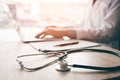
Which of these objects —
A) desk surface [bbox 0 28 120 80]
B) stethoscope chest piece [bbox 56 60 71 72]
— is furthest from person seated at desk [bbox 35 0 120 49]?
stethoscope chest piece [bbox 56 60 71 72]

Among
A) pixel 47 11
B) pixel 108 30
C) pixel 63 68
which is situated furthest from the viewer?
pixel 47 11

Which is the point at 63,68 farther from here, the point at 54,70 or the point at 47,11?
the point at 47,11

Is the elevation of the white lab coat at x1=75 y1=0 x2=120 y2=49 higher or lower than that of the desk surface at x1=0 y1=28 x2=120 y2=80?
higher

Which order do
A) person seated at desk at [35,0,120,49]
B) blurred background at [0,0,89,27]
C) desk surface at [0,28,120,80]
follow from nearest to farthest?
desk surface at [0,28,120,80] → person seated at desk at [35,0,120,49] → blurred background at [0,0,89,27]

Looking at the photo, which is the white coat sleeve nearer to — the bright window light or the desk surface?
the desk surface

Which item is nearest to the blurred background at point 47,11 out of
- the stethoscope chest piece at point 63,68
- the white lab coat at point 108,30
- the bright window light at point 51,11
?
the bright window light at point 51,11

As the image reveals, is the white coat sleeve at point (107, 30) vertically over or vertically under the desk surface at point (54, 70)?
over

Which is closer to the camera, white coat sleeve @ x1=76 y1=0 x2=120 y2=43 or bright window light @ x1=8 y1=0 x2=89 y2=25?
white coat sleeve @ x1=76 y1=0 x2=120 y2=43

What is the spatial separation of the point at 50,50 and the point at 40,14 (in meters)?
1.14

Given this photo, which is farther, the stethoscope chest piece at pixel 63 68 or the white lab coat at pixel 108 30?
the white lab coat at pixel 108 30

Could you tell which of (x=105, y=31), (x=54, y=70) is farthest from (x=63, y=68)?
(x=105, y=31)

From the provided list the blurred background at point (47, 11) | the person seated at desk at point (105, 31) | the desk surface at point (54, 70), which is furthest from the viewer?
the blurred background at point (47, 11)

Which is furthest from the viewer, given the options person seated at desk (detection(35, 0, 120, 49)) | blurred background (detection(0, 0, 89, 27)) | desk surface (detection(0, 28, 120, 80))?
blurred background (detection(0, 0, 89, 27))

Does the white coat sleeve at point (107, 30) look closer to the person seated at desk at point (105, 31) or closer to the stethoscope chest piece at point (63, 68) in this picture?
the person seated at desk at point (105, 31)
